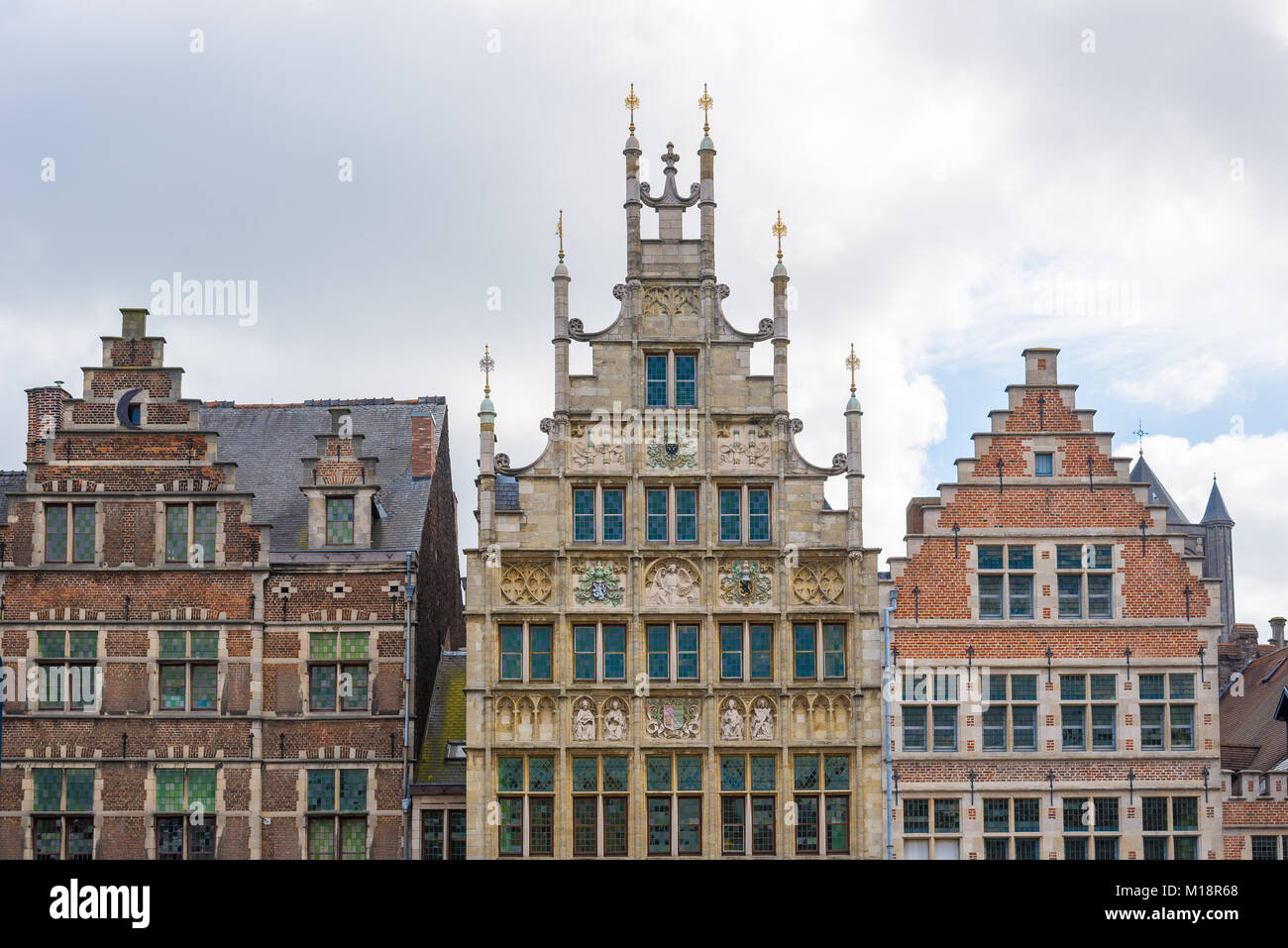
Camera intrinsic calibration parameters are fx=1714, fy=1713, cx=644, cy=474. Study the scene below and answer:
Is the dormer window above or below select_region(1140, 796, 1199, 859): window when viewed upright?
above

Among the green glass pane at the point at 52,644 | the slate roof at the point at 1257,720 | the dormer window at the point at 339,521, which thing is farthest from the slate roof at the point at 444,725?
the slate roof at the point at 1257,720

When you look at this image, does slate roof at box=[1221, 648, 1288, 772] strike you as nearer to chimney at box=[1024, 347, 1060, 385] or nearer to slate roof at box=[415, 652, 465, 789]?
chimney at box=[1024, 347, 1060, 385]

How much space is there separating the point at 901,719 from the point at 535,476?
8353 mm

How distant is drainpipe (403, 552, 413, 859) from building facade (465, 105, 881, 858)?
150cm

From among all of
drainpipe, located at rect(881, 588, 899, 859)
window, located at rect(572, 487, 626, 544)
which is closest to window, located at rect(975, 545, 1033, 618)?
drainpipe, located at rect(881, 588, 899, 859)

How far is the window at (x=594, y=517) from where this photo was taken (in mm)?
32812

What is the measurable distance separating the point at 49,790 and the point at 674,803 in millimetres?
11991

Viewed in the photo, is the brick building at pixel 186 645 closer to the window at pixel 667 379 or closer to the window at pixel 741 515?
the window at pixel 667 379

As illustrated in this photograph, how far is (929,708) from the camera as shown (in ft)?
106

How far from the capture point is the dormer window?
3400cm

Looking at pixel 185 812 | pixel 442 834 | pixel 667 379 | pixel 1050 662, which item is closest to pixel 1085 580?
pixel 1050 662

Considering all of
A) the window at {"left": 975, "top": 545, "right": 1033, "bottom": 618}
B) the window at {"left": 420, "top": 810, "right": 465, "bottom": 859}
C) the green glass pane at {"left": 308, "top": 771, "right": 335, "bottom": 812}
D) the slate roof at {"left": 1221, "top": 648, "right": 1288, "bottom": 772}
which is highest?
the window at {"left": 975, "top": 545, "right": 1033, "bottom": 618}
